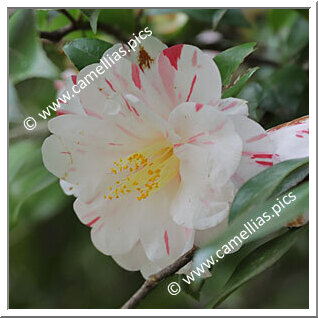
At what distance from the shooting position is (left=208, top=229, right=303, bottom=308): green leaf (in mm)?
521

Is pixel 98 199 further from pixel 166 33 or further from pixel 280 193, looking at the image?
pixel 166 33

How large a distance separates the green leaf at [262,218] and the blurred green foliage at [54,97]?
0.03 m

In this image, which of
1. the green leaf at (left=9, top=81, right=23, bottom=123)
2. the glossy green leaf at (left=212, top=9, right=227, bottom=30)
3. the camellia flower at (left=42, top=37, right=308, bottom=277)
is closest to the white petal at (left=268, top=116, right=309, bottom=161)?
the camellia flower at (left=42, top=37, right=308, bottom=277)

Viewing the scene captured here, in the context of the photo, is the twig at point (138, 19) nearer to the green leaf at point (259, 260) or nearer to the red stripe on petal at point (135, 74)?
the red stripe on petal at point (135, 74)

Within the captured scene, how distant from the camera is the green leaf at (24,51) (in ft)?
2.37

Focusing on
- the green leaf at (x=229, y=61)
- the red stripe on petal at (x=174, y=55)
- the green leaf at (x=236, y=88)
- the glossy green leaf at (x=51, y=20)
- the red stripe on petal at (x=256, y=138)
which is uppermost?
the glossy green leaf at (x=51, y=20)

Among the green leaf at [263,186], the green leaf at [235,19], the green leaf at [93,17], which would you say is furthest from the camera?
the green leaf at [235,19]

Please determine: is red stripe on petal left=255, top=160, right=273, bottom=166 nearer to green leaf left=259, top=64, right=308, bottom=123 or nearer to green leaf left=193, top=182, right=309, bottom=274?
green leaf left=193, top=182, right=309, bottom=274

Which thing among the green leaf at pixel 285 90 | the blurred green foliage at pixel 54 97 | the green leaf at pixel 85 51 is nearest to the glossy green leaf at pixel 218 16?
the blurred green foliage at pixel 54 97

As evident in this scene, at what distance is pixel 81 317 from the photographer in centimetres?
68

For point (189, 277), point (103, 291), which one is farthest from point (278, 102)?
point (103, 291)

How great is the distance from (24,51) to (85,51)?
0.67 feet

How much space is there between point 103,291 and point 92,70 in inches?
19.2

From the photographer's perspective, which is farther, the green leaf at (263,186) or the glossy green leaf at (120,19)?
the glossy green leaf at (120,19)
